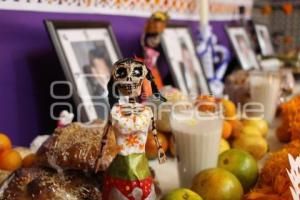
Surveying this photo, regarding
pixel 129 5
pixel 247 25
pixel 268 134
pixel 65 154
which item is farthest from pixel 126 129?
pixel 247 25

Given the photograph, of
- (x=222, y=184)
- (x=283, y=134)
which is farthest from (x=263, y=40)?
(x=222, y=184)

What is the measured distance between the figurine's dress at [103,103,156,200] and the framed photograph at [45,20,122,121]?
15.4 inches

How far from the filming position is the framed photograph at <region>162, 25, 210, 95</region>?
3.96 ft

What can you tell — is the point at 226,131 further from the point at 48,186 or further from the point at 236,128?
the point at 48,186

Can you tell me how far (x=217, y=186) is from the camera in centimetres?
56

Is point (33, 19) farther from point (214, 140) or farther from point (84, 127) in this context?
point (214, 140)

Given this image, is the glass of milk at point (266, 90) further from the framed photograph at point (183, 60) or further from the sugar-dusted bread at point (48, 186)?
the sugar-dusted bread at point (48, 186)

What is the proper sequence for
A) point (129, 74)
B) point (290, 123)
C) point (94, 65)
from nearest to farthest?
point (129, 74), point (290, 123), point (94, 65)

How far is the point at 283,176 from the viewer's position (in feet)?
1.72

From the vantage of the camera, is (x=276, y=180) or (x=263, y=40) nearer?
(x=276, y=180)

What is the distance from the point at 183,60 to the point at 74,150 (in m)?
0.76

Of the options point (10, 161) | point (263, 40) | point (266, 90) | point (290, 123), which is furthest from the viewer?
point (263, 40)

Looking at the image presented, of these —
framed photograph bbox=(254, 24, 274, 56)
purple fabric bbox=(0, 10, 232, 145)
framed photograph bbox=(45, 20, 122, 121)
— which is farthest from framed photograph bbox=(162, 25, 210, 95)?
framed photograph bbox=(254, 24, 274, 56)

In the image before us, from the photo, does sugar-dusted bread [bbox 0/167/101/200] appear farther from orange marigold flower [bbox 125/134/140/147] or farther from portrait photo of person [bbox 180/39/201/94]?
portrait photo of person [bbox 180/39/201/94]
